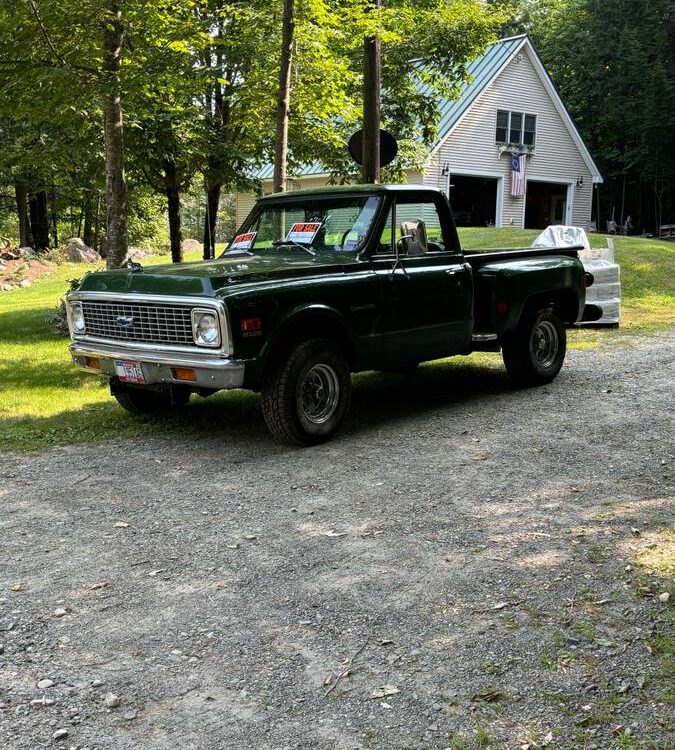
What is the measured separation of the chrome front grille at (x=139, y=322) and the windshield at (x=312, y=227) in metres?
1.42

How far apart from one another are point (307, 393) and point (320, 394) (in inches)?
5.3

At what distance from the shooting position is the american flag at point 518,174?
1288 inches

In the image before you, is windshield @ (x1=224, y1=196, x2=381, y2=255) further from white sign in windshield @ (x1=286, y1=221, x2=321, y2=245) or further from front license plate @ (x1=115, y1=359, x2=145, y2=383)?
front license plate @ (x1=115, y1=359, x2=145, y2=383)

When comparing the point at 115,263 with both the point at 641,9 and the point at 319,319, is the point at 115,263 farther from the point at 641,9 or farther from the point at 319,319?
the point at 641,9

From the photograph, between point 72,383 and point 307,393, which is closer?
point 307,393

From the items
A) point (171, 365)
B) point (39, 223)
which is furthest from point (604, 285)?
point (39, 223)

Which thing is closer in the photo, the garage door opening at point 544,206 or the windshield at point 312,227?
the windshield at point 312,227

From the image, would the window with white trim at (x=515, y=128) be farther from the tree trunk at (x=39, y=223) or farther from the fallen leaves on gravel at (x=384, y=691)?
the fallen leaves on gravel at (x=384, y=691)

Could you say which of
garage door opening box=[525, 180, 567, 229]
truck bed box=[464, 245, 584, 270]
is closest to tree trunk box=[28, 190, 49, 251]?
garage door opening box=[525, 180, 567, 229]

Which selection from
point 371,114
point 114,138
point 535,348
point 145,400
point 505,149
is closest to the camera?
point 145,400

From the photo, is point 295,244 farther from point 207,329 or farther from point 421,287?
point 207,329

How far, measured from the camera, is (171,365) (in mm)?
6109

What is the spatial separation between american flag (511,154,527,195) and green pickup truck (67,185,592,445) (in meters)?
25.5

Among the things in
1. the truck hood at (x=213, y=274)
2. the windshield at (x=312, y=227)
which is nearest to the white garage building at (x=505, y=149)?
the windshield at (x=312, y=227)
